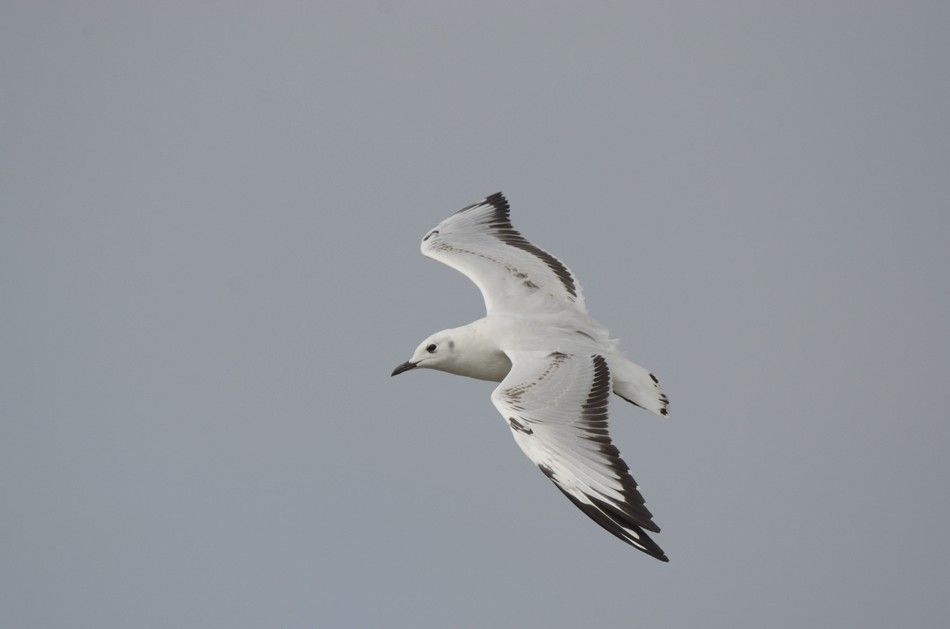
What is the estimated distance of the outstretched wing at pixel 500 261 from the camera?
576 inches

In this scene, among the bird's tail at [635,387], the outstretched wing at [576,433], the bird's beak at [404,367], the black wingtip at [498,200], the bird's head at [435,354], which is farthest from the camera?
the black wingtip at [498,200]

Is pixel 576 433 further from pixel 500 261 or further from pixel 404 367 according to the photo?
pixel 500 261

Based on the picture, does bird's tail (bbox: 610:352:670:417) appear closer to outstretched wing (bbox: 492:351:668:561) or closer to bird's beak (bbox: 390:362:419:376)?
outstretched wing (bbox: 492:351:668:561)

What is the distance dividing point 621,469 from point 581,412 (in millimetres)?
900

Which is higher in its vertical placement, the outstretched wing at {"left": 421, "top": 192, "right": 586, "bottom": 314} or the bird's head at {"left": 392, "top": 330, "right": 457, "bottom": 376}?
the outstretched wing at {"left": 421, "top": 192, "right": 586, "bottom": 314}

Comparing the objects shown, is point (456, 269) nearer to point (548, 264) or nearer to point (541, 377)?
point (548, 264)

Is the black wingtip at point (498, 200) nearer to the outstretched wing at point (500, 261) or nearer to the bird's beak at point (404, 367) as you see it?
the outstretched wing at point (500, 261)

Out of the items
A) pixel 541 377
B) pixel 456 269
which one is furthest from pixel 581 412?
pixel 456 269

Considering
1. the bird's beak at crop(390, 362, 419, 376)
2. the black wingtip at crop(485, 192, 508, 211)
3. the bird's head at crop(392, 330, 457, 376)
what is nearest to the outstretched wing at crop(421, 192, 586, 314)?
the black wingtip at crop(485, 192, 508, 211)

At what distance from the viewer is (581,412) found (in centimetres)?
1211

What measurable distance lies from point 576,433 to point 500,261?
381cm

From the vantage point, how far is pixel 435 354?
46.4 ft

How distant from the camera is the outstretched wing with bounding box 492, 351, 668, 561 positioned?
10961mm

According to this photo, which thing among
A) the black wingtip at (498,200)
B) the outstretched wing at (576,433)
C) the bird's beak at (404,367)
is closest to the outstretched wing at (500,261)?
the black wingtip at (498,200)
